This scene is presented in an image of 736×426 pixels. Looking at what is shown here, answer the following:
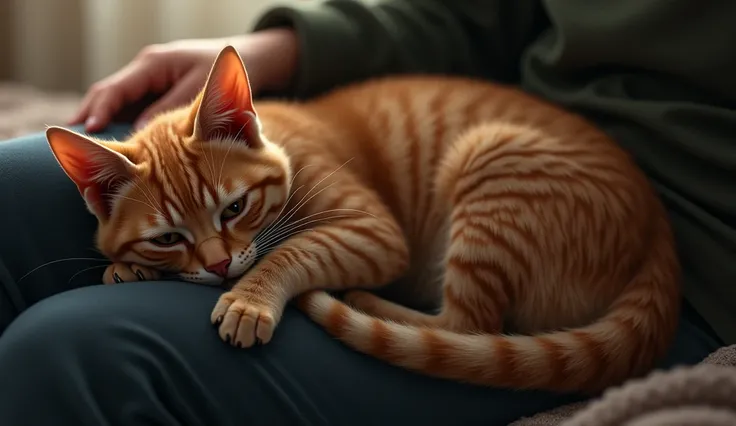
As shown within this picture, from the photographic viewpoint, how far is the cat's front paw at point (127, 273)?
1020mm

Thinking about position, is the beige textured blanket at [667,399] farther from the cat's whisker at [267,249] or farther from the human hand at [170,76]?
the human hand at [170,76]

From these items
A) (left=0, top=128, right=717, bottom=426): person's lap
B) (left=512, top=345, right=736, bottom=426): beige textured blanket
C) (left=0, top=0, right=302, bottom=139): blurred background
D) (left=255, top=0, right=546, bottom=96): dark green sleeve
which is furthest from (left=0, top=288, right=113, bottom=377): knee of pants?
(left=0, top=0, right=302, bottom=139): blurred background

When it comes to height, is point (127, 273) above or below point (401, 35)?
below

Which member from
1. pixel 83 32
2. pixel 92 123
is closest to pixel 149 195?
pixel 92 123

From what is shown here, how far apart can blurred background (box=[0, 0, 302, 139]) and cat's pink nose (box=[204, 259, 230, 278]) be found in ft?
3.61

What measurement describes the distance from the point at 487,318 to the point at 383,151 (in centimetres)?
39

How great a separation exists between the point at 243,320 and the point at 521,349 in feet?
1.12

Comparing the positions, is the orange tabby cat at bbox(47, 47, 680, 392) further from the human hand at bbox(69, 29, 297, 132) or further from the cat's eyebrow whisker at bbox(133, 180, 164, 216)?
the human hand at bbox(69, 29, 297, 132)

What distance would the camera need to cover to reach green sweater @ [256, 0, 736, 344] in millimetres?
1074

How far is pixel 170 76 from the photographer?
4.31ft

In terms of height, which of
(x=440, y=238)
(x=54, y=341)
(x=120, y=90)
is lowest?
(x=440, y=238)

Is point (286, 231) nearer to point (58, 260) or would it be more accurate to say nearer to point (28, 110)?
point (58, 260)

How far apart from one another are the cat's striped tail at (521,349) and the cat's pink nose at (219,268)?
0.37 ft

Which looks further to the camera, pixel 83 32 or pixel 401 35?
pixel 83 32
